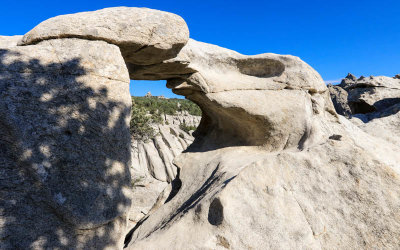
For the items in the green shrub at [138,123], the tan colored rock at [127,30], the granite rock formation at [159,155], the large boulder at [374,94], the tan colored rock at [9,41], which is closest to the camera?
the tan colored rock at [127,30]

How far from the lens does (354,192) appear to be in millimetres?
3750

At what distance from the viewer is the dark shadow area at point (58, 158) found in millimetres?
3393

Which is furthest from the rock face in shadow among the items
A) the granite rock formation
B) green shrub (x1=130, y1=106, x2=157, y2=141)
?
the granite rock formation

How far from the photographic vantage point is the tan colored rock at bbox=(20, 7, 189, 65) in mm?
4285

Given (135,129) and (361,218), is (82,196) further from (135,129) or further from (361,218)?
(135,129)

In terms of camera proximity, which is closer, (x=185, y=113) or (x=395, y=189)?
(x=395, y=189)

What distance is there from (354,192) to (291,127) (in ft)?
8.81

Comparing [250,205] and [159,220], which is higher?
[250,205]

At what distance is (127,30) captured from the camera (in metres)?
4.62

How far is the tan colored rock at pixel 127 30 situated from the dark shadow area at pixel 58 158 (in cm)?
66

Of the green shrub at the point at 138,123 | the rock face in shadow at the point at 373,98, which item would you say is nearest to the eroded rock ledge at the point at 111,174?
the rock face in shadow at the point at 373,98

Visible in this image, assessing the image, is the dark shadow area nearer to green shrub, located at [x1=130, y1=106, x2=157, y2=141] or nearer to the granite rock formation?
green shrub, located at [x1=130, y1=106, x2=157, y2=141]

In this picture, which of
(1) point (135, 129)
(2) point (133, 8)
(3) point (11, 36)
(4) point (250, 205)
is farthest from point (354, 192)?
(1) point (135, 129)

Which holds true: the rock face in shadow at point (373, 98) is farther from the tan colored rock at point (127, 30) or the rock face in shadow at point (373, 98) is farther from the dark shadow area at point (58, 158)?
the dark shadow area at point (58, 158)
